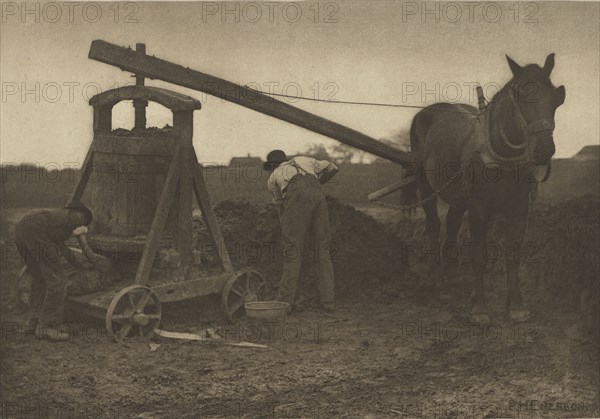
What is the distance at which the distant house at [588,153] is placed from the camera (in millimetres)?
9359

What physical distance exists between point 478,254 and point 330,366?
7.89 ft

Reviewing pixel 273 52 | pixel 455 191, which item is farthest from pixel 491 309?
pixel 273 52

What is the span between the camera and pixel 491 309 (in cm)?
858

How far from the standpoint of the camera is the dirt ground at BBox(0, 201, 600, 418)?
239 inches

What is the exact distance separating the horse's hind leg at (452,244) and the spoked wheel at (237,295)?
2735 millimetres

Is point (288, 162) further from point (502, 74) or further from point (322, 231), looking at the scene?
point (502, 74)

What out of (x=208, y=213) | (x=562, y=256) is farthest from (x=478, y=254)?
(x=208, y=213)

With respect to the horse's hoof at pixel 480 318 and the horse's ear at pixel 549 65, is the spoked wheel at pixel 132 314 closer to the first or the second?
the horse's hoof at pixel 480 318

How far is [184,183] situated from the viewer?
7.71m

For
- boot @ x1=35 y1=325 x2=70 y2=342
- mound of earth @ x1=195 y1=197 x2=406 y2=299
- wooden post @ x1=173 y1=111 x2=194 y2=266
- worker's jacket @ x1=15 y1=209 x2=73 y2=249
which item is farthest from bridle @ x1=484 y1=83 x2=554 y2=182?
boot @ x1=35 y1=325 x2=70 y2=342

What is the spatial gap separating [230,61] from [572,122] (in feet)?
13.7

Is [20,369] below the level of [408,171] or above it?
below

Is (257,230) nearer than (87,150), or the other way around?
(87,150)

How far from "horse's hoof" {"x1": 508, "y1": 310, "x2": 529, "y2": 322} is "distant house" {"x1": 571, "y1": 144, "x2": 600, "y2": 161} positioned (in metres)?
2.59
